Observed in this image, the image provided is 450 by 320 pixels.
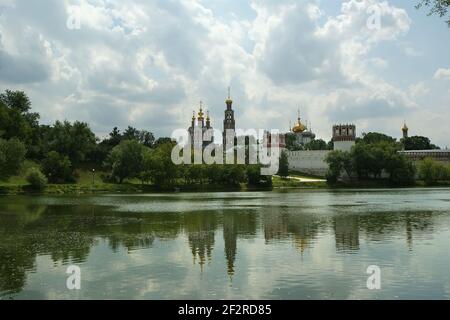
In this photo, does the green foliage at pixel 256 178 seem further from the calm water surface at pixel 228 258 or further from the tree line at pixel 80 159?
the calm water surface at pixel 228 258

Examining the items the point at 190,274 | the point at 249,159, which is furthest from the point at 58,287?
the point at 249,159

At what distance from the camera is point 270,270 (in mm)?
16656

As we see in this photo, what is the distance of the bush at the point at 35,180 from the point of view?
257 feet

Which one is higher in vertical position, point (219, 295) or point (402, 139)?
point (402, 139)

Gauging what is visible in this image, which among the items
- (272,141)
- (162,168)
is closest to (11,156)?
(162,168)

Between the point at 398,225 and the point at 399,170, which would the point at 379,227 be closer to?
the point at 398,225

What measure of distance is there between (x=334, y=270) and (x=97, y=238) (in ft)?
41.6

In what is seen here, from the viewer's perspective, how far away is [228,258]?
19141 mm

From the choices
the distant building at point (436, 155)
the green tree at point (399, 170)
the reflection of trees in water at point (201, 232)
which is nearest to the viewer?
the reflection of trees in water at point (201, 232)

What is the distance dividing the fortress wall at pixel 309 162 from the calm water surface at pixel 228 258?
104m

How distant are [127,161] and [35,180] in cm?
1876

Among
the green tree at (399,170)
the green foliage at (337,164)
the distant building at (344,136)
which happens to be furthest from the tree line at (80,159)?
the distant building at (344,136)
